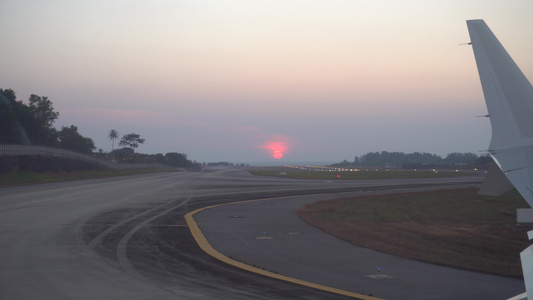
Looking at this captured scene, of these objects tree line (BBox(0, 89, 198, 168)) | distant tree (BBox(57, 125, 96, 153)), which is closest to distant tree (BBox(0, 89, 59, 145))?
tree line (BBox(0, 89, 198, 168))

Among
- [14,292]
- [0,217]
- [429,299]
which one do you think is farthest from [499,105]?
[0,217]

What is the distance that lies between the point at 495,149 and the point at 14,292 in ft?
35.4

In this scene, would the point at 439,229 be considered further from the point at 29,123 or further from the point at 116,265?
the point at 29,123

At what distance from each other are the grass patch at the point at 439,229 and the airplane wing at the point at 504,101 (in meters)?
3.64

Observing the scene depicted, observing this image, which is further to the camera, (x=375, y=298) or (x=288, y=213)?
(x=288, y=213)

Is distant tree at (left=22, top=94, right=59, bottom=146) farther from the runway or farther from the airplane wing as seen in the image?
the airplane wing

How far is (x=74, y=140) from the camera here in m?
156

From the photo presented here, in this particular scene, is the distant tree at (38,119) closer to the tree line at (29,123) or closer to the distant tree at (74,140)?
the tree line at (29,123)

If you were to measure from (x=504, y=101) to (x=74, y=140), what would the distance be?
528 ft

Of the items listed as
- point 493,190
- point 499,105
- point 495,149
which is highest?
point 499,105

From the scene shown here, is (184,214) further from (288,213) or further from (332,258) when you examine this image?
(332,258)

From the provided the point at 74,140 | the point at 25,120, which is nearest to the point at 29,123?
the point at 25,120

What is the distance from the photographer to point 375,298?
9.82 metres

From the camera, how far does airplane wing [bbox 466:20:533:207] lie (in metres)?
10.1
